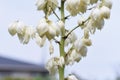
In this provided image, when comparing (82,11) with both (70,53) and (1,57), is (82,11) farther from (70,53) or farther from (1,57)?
(1,57)

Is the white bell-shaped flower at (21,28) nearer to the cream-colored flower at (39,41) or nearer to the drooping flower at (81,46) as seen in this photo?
the cream-colored flower at (39,41)

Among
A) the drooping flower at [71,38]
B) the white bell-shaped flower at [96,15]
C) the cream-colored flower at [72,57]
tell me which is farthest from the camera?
the drooping flower at [71,38]

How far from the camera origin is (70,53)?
107 inches

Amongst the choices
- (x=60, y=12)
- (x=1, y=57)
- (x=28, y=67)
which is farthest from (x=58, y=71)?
(x=1, y=57)

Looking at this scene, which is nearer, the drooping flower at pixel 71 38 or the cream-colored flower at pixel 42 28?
the cream-colored flower at pixel 42 28

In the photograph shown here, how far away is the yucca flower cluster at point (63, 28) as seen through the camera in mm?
2600

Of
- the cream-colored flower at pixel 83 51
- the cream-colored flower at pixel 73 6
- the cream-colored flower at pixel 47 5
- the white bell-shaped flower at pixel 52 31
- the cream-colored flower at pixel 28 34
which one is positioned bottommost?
the cream-colored flower at pixel 83 51

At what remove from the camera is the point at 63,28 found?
2611 mm

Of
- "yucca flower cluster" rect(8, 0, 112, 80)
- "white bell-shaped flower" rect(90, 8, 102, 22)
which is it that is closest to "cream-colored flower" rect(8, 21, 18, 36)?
"yucca flower cluster" rect(8, 0, 112, 80)

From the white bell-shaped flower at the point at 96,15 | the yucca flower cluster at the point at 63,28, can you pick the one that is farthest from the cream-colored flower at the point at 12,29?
the white bell-shaped flower at the point at 96,15

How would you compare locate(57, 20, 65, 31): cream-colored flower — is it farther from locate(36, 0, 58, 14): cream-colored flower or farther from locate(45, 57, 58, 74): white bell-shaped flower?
locate(45, 57, 58, 74): white bell-shaped flower

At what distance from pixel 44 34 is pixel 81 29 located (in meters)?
0.18

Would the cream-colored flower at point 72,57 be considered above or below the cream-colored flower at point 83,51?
below

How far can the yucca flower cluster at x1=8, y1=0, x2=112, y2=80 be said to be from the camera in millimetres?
2600
